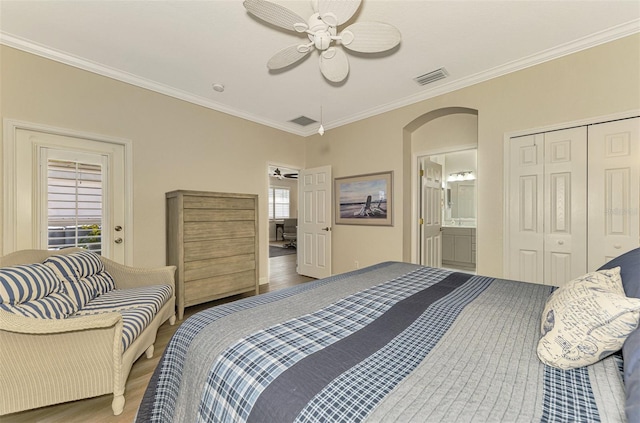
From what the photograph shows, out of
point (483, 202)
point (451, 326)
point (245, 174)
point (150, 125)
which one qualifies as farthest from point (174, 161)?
point (483, 202)

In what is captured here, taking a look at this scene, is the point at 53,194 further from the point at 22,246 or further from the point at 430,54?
the point at 430,54

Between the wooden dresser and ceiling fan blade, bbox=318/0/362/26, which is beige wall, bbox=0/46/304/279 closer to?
the wooden dresser

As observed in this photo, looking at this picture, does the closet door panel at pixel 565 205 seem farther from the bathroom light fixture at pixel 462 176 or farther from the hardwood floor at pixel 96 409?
the hardwood floor at pixel 96 409

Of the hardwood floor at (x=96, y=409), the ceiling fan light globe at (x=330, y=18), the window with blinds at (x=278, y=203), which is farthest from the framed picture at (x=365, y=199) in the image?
the window with blinds at (x=278, y=203)

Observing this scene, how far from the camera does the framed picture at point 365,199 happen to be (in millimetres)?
3844

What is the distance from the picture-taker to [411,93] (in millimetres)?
3402

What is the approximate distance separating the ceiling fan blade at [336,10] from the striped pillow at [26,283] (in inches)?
95.8

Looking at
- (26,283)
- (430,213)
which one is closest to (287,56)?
(26,283)

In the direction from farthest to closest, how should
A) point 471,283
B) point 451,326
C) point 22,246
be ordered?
1. point 22,246
2. point 471,283
3. point 451,326

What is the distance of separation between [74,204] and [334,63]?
9.43 feet

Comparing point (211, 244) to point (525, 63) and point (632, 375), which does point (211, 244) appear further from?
point (525, 63)

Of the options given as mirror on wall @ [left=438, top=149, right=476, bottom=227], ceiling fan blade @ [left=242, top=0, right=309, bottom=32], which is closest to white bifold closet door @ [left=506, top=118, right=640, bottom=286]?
ceiling fan blade @ [left=242, top=0, right=309, bottom=32]

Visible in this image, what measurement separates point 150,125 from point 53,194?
1.19 m

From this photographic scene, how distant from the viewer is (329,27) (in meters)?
1.79
